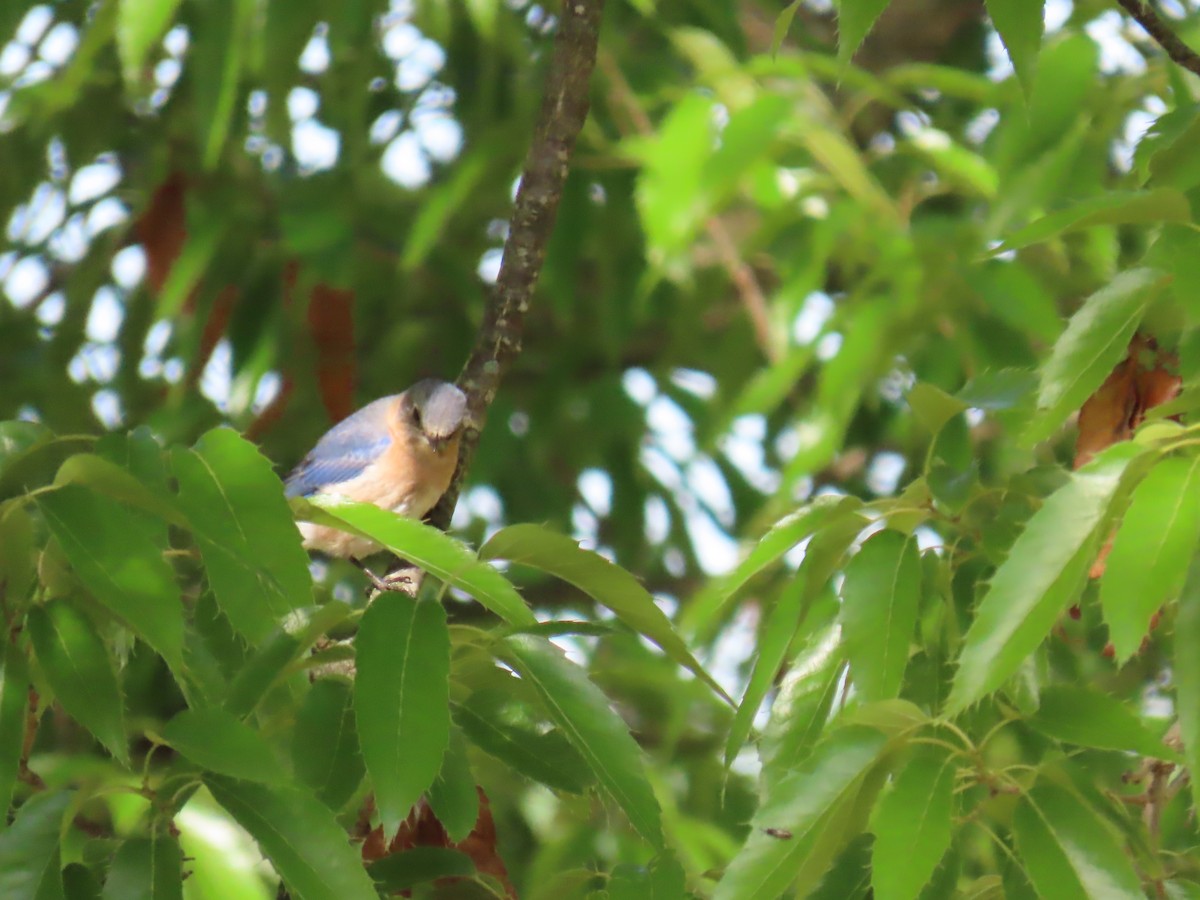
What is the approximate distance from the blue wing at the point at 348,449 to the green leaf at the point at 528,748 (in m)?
2.47

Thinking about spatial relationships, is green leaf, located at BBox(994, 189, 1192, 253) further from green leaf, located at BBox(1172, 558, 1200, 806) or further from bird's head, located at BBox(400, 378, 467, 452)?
bird's head, located at BBox(400, 378, 467, 452)

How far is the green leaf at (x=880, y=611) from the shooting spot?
165 centimetres

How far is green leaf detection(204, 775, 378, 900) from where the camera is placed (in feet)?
4.81

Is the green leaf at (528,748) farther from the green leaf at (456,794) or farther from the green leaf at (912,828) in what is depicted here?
the green leaf at (912,828)

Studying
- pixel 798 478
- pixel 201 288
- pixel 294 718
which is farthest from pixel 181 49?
pixel 294 718

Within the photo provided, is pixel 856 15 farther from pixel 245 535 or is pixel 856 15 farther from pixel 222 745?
pixel 222 745

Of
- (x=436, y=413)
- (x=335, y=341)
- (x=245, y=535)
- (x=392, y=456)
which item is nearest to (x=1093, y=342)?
(x=245, y=535)

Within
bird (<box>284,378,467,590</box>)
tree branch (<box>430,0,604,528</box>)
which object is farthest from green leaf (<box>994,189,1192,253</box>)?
bird (<box>284,378,467,590</box>)

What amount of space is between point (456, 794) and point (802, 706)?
0.40m

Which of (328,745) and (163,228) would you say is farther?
(163,228)

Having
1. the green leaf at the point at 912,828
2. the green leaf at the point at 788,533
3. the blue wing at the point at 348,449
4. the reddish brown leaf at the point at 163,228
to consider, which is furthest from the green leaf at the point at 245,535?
the reddish brown leaf at the point at 163,228

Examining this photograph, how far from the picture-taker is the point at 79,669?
5.16 ft

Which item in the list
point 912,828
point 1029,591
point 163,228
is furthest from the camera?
point 163,228

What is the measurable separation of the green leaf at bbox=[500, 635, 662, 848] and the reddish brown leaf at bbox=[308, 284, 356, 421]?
2.89 metres
